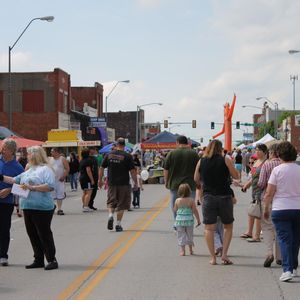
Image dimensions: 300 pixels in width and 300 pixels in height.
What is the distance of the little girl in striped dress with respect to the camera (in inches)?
388

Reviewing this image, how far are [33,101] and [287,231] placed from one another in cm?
5061

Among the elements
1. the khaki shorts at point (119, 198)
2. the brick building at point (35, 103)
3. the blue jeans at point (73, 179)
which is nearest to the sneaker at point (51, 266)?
the khaki shorts at point (119, 198)

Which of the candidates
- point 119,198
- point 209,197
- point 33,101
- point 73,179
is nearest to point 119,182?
point 119,198

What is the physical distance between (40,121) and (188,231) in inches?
1886

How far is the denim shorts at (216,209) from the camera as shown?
877 centimetres

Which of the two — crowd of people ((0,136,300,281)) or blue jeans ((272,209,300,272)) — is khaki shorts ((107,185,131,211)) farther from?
blue jeans ((272,209,300,272))

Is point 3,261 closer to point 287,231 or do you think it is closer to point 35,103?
point 287,231

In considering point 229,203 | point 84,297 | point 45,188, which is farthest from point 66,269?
point 229,203

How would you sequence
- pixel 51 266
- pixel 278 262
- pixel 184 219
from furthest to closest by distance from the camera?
pixel 184 219 → pixel 278 262 → pixel 51 266

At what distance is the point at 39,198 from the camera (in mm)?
8508

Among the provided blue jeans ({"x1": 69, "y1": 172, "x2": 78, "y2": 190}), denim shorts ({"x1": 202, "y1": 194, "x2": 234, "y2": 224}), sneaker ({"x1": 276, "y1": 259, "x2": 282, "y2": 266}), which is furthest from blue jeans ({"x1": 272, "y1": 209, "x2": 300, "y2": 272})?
blue jeans ({"x1": 69, "y1": 172, "x2": 78, "y2": 190})

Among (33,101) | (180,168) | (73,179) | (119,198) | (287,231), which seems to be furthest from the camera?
(33,101)

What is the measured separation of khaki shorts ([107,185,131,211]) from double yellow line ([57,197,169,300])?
22.6 inches

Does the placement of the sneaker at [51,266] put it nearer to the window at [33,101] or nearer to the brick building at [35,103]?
the brick building at [35,103]
